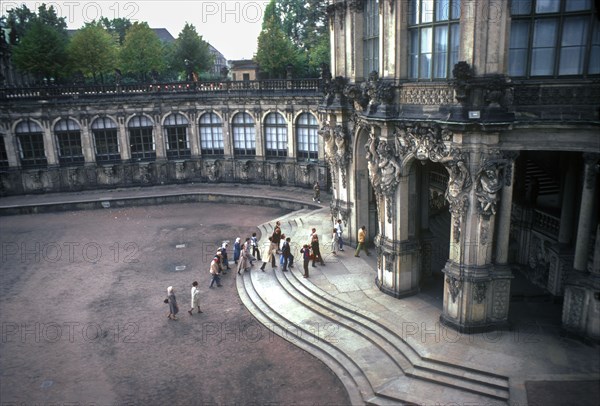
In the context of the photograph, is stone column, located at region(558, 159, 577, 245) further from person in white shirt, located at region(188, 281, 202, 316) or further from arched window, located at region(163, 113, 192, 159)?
arched window, located at region(163, 113, 192, 159)

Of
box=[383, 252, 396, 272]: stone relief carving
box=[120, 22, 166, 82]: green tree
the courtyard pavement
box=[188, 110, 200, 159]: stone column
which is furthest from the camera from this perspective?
box=[120, 22, 166, 82]: green tree

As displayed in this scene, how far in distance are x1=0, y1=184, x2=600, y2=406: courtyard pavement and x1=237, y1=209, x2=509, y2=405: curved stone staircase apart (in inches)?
6.8

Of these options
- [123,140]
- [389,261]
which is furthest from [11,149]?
[389,261]

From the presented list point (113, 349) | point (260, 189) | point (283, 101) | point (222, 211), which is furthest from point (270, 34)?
point (113, 349)

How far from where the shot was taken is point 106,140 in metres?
43.1

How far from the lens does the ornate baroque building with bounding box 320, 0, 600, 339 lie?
1555 cm

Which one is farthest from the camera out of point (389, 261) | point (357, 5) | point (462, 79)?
point (357, 5)

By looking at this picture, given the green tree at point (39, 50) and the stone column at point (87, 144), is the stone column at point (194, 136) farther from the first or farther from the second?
the green tree at point (39, 50)

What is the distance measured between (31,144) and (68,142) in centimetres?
301

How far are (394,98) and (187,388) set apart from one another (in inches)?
519

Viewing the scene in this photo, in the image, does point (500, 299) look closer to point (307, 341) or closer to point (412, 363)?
point (412, 363)

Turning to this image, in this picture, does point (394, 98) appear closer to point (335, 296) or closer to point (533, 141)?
point (533, 141)

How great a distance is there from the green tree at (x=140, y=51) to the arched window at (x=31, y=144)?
1485cm

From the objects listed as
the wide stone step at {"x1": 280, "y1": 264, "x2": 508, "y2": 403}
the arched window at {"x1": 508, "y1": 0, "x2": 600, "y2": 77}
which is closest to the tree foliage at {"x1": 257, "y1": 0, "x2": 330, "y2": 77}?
the wide stone step at {"x1": 280, "y1": 264, "x2": 508, "y2": 403}
